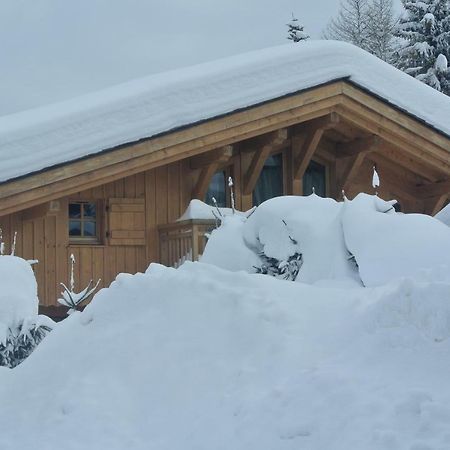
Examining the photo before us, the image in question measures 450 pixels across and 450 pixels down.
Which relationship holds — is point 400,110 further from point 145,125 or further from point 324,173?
point 145,125

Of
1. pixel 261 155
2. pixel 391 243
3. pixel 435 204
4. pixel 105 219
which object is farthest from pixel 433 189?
pixel 391 243

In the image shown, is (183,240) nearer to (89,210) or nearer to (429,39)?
(89,210)

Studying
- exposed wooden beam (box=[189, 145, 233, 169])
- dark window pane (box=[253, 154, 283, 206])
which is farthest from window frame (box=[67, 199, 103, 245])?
dark window pane (box=[253, 154, 283, 206])

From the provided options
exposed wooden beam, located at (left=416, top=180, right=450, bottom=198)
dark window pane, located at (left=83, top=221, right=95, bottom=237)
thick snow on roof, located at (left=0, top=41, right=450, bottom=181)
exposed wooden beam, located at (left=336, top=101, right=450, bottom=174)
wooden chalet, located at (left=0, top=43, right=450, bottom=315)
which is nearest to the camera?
thick snow on roof, located at (left=0, top=41, right=450, bottom=181)

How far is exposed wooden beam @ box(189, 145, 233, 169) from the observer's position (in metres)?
12.7

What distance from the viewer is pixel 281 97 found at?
12523 millimetres

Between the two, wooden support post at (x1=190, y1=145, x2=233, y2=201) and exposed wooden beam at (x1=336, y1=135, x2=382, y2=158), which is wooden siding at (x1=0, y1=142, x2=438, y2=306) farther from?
exposed wooden beam at (x1=336, y1=135, x2=382, y2=158)

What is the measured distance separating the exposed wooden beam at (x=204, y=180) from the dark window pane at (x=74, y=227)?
1.86 metres

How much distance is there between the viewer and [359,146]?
14.1m

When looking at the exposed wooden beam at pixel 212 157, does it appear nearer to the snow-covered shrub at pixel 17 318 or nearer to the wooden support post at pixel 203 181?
the wooden support post at pixel 203 181

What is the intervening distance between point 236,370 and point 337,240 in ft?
9.82

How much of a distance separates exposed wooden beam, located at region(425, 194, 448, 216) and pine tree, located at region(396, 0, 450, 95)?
13.4m

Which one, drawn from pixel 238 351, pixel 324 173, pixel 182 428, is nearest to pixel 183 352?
pixel 238 351

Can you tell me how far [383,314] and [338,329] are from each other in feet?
1.23
